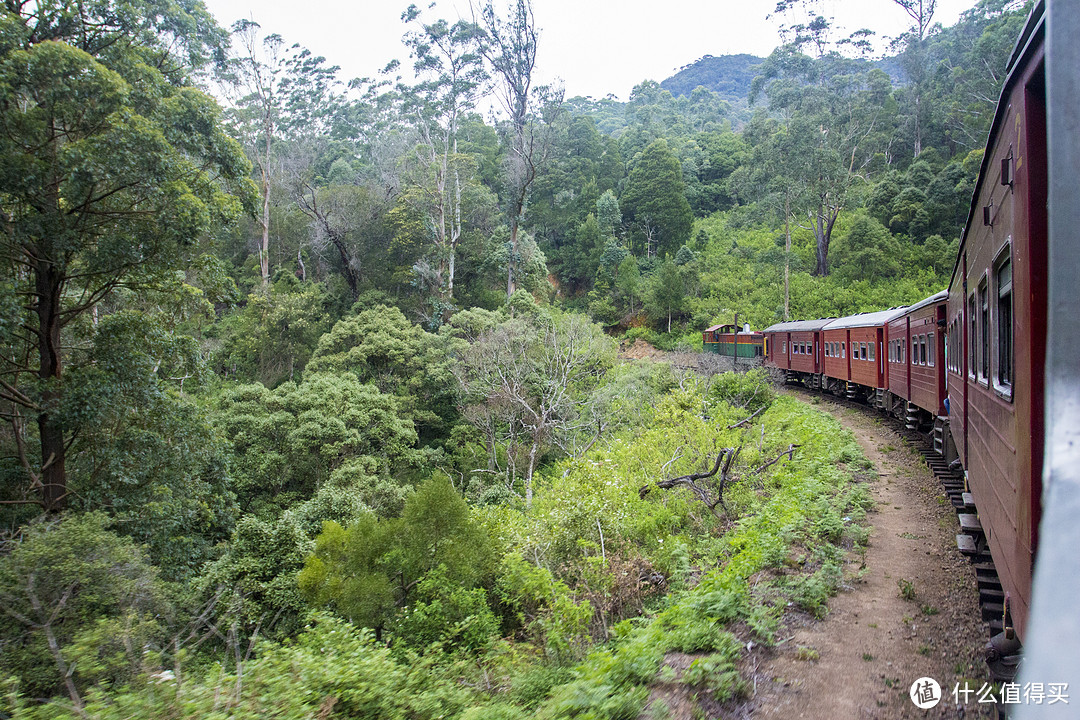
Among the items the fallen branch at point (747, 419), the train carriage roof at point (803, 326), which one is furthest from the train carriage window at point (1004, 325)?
the train carriage roof at point (803, 326)

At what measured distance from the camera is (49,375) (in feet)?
29.8

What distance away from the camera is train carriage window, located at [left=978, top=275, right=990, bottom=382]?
12.8ft

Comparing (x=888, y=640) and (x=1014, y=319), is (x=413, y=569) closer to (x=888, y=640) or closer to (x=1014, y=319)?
(x=888, y=640)

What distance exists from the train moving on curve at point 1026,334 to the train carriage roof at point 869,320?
605cm

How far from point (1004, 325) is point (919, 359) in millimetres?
7902

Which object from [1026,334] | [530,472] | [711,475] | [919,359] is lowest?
[530,472]

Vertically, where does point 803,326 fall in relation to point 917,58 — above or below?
below

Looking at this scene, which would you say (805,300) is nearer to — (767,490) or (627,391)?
(627,391)

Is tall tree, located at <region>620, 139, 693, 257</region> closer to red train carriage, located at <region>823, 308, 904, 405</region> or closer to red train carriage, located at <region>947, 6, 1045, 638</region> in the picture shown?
red train carriage, located at <region>823, 308, 904, 405</region>

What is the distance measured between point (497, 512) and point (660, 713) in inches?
325

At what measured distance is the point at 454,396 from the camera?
→ 21.2 metres

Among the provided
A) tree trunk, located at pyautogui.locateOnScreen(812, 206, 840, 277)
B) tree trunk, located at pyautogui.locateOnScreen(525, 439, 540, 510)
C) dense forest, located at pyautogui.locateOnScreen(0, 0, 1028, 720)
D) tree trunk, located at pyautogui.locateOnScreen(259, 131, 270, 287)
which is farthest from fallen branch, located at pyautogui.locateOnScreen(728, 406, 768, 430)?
tree trunk, located at pyautogui.locateOnScreen(259, 131, 270, 287)

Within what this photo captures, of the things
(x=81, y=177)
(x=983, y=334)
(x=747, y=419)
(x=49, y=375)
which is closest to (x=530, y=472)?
(x=747, y=419)

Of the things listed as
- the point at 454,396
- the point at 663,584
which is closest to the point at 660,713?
the point at 663,584
